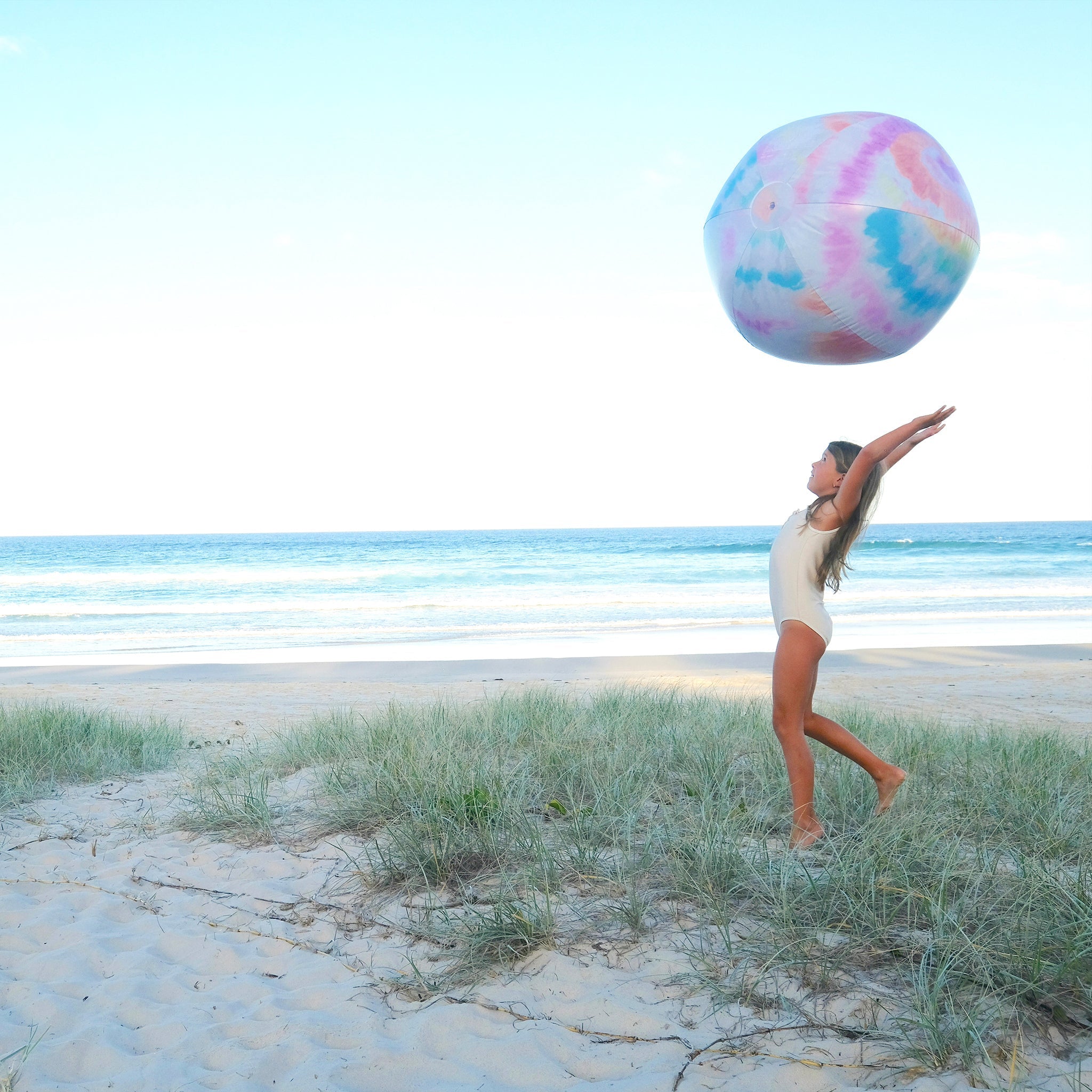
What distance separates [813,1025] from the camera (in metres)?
2.53

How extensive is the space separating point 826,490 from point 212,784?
347 centimetres

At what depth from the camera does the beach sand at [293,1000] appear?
2.44 metres

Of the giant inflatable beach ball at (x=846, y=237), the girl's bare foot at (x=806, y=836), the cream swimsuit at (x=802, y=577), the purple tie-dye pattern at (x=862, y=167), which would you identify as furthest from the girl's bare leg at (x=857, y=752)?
the purple tie-dye pattern at (x=862, y=167)

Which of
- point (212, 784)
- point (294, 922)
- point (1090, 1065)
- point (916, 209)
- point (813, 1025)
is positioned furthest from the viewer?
point (212, 784)

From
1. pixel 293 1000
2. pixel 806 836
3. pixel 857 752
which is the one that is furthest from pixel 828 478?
pixel 293 1000

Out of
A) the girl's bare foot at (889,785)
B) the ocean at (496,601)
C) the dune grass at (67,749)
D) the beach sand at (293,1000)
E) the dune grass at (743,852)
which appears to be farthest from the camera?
the ocean at (496,601)

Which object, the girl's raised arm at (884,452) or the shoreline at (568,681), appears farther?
the shoreline at (568,681)

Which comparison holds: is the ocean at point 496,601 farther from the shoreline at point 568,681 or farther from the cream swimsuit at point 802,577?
the cream swimsuit at point 802,577

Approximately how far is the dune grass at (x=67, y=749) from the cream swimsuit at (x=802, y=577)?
409cm

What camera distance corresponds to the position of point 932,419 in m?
3.71

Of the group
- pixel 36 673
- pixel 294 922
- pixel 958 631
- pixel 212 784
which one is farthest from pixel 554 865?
pixel 958 631

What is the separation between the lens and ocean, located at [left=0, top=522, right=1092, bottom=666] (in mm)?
15273

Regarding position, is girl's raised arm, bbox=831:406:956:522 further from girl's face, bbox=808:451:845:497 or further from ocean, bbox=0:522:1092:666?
ocean, bbox=0:522:1092:666

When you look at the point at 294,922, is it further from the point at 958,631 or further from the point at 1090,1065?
the point at 958,631
